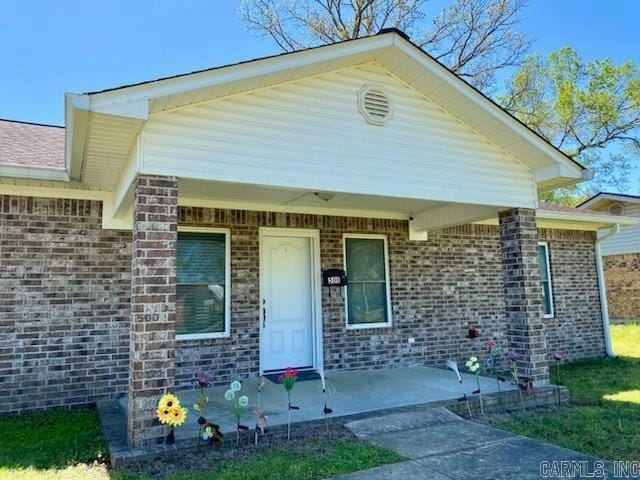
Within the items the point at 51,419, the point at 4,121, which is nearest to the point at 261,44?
the point at 4,121

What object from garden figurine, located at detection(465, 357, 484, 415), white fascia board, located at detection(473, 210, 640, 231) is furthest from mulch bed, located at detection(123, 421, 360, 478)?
white fascia board, located at detection(473, 210, 640, 231)

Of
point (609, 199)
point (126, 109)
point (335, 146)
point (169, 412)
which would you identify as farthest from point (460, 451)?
point (609, 199)

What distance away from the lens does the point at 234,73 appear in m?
4.36

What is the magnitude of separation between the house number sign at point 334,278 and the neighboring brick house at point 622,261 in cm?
1310

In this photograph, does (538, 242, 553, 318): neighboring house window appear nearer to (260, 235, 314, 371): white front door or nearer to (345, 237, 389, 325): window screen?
(345, 237, 389, 325): window screen

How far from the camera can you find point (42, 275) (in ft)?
19.4

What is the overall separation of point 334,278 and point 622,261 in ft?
47.5

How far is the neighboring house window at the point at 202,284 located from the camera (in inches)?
261

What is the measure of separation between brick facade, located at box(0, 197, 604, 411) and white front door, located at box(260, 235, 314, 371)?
24cm

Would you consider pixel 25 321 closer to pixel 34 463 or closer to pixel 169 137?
pixel 34 463

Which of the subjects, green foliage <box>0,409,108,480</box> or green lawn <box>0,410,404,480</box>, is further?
green foliage <box>0,409,108,480</box>

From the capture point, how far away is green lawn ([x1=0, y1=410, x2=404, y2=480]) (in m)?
3.65

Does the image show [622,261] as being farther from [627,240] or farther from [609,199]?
[609,199]

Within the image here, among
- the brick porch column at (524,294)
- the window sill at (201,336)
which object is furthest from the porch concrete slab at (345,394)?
the window sill at (201,336)
